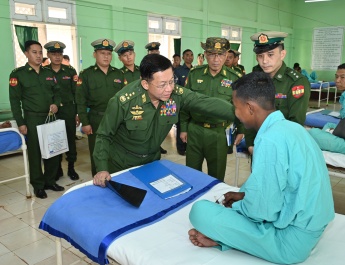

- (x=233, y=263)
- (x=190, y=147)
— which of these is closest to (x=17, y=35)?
(x=190, y=147)

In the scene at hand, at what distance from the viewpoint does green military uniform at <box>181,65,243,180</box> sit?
2717 millimetres

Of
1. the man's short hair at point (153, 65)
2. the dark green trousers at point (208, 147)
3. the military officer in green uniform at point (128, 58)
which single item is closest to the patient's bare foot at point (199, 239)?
the man's short hair at point (153, 65)

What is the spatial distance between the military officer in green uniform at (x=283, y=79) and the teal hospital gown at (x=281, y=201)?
4.08 feet

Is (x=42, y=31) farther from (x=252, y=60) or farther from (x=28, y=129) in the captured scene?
(x=252, y=60)

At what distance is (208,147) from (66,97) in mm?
2387

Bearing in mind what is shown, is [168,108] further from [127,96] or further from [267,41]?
[267,41]

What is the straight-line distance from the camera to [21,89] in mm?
3404

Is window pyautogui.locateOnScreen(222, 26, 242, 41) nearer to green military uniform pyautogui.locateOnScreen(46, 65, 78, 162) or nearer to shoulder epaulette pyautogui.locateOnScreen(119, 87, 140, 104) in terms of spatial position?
green military uniform pyautogui.locateOnScreen(46, 65, 78, 162)

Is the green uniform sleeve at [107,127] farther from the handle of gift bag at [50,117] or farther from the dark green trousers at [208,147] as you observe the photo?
the handle of gift bag at [50,117]

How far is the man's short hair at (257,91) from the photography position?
51.8 inches

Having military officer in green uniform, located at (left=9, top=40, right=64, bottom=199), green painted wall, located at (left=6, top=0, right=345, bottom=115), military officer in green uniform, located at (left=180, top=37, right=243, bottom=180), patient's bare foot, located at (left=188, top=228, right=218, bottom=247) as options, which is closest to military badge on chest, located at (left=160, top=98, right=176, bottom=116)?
military officer in green uniform, located at (left=180, top=37, right=243, bottom=180)

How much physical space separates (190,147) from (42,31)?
4492 millimetres

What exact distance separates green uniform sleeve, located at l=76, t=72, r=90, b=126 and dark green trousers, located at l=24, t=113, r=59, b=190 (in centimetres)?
40

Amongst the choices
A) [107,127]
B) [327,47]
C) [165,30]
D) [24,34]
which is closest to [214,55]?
[107,127]
